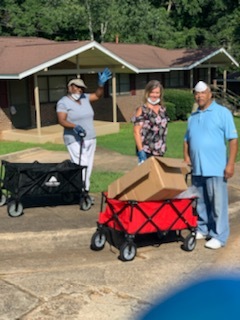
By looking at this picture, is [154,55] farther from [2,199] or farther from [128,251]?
[128,251]

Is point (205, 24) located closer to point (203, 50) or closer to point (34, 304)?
point (203, 50)

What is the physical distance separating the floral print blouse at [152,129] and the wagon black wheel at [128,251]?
1.29m

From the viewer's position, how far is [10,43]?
1933 centimetres

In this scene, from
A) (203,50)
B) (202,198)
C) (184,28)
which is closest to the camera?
(202,198)

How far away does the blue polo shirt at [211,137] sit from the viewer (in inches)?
203

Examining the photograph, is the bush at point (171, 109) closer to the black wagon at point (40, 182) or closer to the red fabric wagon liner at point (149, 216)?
the black wagon at point (40, 182)

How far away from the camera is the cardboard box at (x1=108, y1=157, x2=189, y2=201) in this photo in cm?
496

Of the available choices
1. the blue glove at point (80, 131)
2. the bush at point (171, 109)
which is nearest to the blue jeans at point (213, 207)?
the blue glove at point (80, 131)

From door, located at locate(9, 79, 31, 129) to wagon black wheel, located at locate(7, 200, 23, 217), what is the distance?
439 inches

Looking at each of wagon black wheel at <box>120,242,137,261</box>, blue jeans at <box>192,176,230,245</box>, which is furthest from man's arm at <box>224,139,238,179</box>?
wagon black wheel at <box>120,242,137,261</box>

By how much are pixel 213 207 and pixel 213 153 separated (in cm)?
63

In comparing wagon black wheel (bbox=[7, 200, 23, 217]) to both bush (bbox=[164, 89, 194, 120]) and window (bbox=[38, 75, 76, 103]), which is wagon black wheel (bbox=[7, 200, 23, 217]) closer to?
window (bbox=[38, 75, 76, 103])

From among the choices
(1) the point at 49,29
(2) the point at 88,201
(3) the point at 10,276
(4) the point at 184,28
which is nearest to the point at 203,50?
(1) the point at 49,29

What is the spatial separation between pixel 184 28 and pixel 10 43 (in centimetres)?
2369
